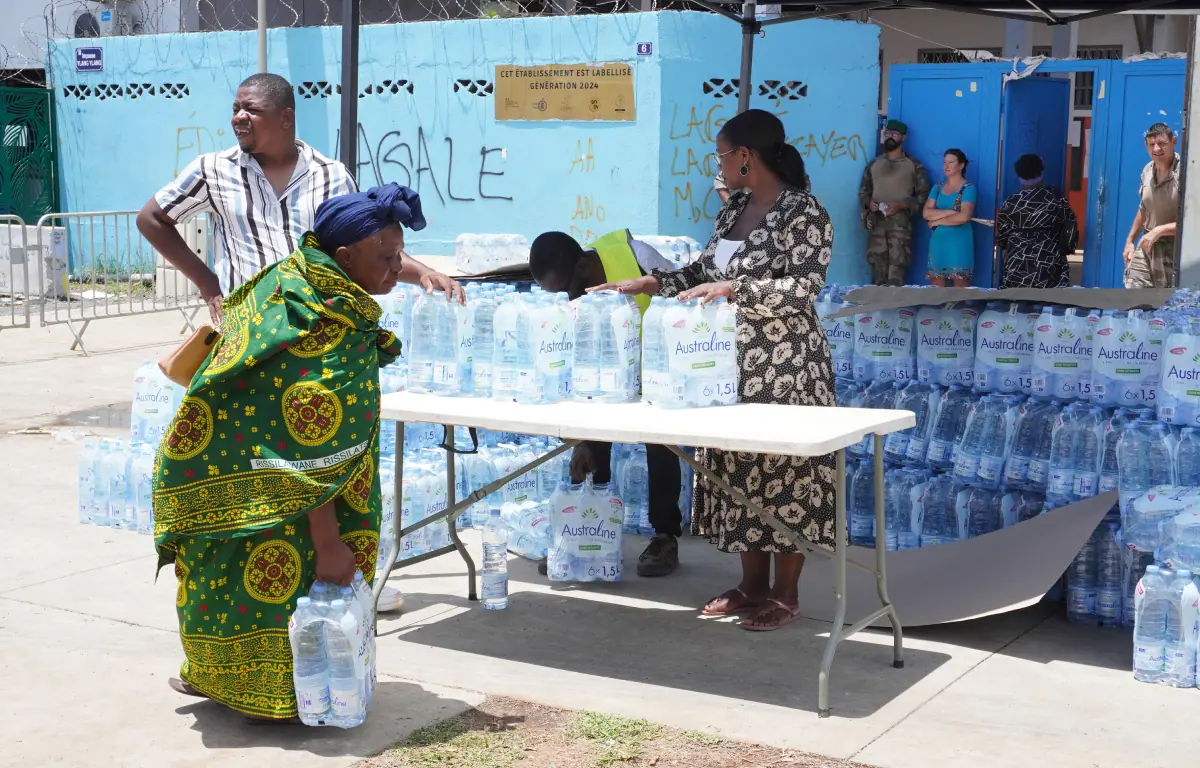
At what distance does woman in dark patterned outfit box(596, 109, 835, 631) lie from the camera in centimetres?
525

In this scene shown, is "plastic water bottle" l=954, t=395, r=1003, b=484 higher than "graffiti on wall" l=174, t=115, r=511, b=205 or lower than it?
lower

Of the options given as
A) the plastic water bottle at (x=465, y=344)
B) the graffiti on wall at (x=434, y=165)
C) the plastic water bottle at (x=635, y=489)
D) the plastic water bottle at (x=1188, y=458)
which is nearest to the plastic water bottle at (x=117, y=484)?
the plastic water bottle at (x=465, y=344)

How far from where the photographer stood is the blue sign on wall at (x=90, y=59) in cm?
1780

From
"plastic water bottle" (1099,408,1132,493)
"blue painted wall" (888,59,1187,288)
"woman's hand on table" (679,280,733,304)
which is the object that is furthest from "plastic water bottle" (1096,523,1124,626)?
"blue painted wall" (888,59,1187,288)

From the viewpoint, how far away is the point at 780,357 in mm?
5305

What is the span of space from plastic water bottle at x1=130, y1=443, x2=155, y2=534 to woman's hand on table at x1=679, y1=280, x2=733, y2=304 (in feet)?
10.5

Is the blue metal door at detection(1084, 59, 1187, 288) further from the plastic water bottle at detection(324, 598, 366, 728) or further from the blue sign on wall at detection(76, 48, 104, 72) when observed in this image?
the blue sign on wall at detection(76, 48, 104, 72)

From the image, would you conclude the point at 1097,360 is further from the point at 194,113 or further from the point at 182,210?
the point at 194,113

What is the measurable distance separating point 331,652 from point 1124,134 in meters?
11.7

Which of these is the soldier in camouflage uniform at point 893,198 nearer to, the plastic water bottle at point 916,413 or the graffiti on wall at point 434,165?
the graffiti on wall at point 434,165

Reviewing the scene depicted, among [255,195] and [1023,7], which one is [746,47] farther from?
[255,195]

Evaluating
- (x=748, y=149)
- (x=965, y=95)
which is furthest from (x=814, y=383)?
(x=965, y=95)

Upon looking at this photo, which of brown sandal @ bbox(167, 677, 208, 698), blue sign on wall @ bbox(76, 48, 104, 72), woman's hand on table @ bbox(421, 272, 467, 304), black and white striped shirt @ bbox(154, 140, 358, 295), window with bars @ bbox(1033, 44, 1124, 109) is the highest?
window with bars @ bbox(1033, 44, 1124, 109)

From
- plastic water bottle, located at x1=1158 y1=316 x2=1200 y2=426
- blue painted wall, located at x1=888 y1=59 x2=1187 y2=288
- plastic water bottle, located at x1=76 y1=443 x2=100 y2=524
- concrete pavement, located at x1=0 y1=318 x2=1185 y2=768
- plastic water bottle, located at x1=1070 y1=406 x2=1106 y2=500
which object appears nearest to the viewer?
concrete pavement, located at x1=0 y1=318 x2=1185 y2=768
